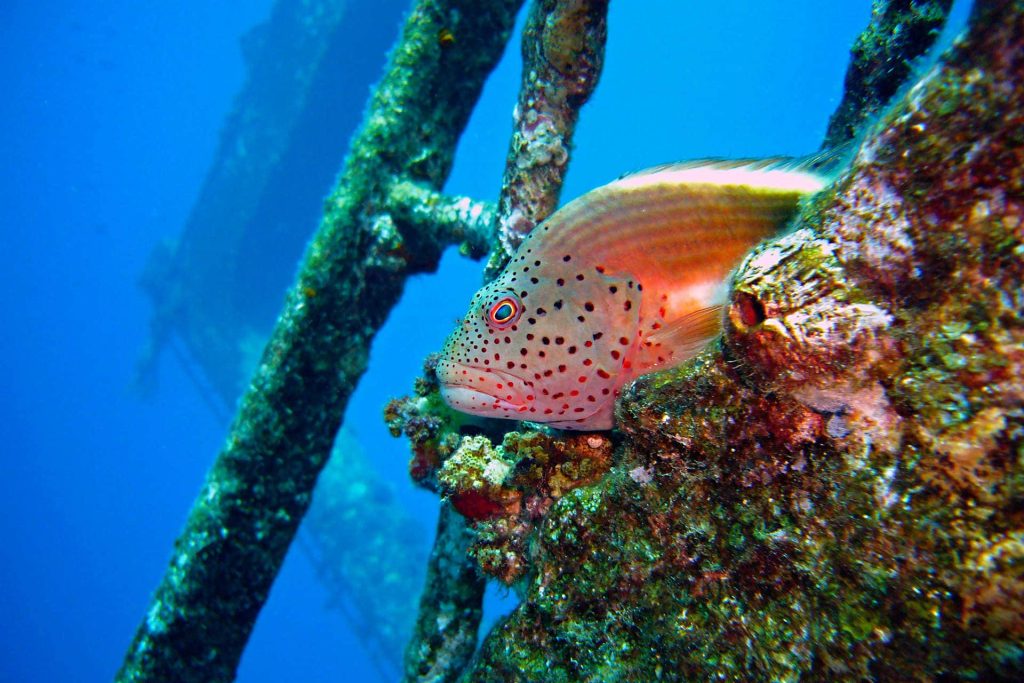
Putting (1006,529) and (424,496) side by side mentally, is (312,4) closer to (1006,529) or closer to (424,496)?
(1006,529)

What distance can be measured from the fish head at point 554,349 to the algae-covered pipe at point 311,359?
258 centimetres

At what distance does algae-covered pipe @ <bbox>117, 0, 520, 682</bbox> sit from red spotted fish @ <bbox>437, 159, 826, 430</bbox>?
2623 mm

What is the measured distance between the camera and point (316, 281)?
4.79 metres

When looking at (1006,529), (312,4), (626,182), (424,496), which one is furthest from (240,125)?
(424,496)

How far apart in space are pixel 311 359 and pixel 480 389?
9.77 feet

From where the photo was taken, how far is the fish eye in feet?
7.92

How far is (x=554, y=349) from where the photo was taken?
7.66ft

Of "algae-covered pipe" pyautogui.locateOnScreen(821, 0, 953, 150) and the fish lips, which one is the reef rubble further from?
"algae-covered pipe" pyautogui.locateOnScreen(821, 0, 953, 150)

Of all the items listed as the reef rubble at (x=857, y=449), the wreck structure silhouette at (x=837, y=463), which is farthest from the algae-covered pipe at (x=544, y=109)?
the reef rubble at (x=857, y=449)

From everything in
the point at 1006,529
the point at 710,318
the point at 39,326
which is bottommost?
the point at 1006,529

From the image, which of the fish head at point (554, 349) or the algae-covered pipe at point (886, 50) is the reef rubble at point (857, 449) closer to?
the fish head at point (554, 349)

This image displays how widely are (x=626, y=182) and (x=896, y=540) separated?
1743 millimetres

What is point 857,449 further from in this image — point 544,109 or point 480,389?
point 544,109

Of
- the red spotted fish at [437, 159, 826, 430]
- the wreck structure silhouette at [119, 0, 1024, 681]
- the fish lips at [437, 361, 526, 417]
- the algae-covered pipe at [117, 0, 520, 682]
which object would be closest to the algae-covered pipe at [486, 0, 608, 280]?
the red spotted fish at [437, 159, 826, 430]
